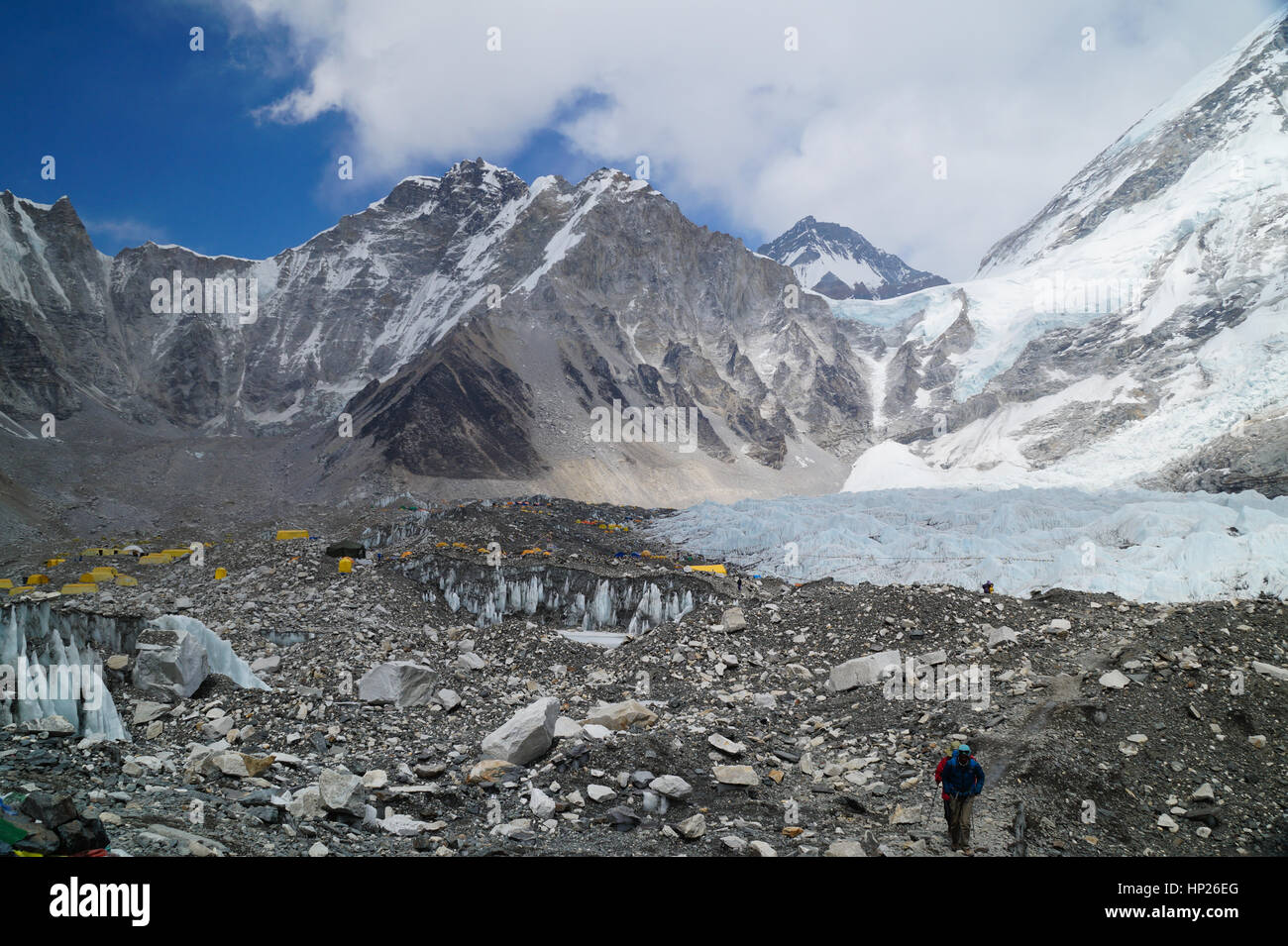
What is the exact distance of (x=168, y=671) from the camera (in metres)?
10.8

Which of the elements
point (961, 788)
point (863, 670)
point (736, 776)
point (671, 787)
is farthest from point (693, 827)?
point (863, 670)

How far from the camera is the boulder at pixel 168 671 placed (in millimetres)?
10734

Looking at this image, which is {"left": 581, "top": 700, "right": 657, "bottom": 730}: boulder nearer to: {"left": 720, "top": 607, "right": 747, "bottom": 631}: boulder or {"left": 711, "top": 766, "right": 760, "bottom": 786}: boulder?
{"left": 711, "top": 766, "right": 760, "bottom": 786}: boulder

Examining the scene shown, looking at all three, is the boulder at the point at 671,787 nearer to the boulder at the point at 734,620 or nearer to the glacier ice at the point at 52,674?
the glacier ice at the point at 52,674

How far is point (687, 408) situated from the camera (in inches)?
4124

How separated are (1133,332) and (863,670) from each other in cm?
11377

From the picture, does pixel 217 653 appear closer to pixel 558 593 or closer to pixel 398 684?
pixel 398 684

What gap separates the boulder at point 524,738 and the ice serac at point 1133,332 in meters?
65.2

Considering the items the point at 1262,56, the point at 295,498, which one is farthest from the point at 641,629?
the point at 1262,56

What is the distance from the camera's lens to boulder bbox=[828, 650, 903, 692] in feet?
41.7

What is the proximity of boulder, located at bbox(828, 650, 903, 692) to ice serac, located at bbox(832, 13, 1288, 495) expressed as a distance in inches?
2323

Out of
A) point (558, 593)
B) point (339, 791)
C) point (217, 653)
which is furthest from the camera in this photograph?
point (558, 593)

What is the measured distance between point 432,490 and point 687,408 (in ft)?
154

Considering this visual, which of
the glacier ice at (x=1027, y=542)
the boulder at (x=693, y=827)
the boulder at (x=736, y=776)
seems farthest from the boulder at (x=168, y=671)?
the glacier ice at (x=1027, y=542)
